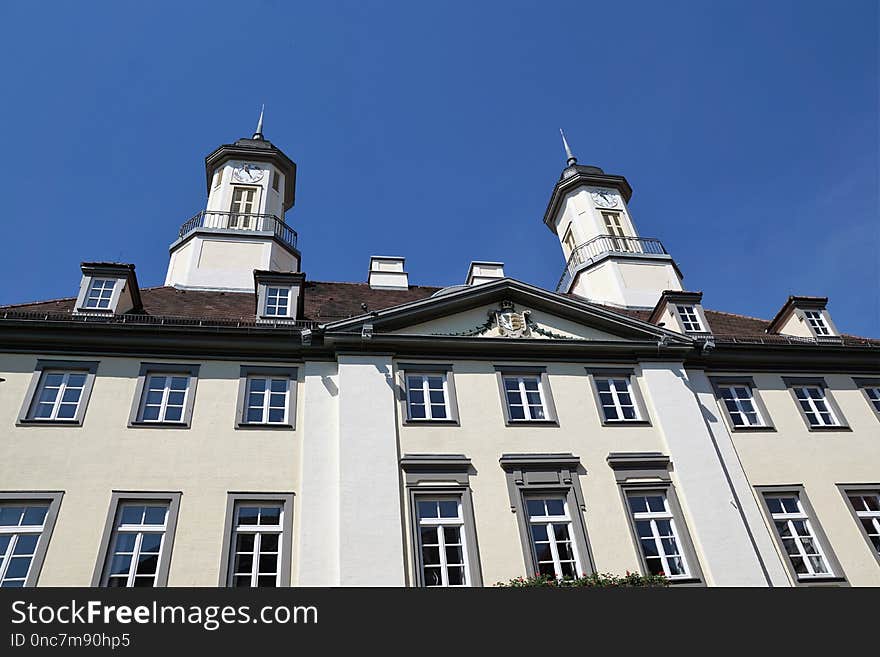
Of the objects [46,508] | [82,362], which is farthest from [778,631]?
[82,362]

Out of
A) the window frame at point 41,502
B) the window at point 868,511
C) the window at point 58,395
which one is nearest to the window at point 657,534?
the window at point 868,511

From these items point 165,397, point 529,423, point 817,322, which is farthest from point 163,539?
point 817,322

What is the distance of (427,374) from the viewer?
18.0m

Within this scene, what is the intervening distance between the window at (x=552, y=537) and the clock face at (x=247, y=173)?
66.3ft

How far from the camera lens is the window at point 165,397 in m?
15.9

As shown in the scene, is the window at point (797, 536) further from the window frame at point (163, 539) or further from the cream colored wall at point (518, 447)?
the window frame at point (163, 539)

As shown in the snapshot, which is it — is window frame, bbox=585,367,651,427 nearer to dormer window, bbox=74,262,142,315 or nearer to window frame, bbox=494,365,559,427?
window frame, bbox=494,365,559,427

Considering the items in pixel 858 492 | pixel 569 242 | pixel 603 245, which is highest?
pixel 569 242

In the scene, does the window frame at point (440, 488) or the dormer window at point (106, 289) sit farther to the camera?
the dormer window at point (106, 289)

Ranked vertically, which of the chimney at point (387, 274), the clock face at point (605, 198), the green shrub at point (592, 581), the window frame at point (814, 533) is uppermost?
the clock face at point (605, 198)

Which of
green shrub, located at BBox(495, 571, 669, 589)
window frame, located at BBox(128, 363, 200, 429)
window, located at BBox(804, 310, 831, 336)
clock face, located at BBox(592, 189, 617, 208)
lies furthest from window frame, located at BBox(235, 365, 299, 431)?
clock face, located at BBox(592, 189, 617, 208)

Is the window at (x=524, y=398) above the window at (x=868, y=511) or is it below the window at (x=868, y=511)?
above

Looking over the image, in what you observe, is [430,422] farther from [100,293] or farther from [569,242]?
[569,242]

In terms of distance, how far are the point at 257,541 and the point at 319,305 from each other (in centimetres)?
907
